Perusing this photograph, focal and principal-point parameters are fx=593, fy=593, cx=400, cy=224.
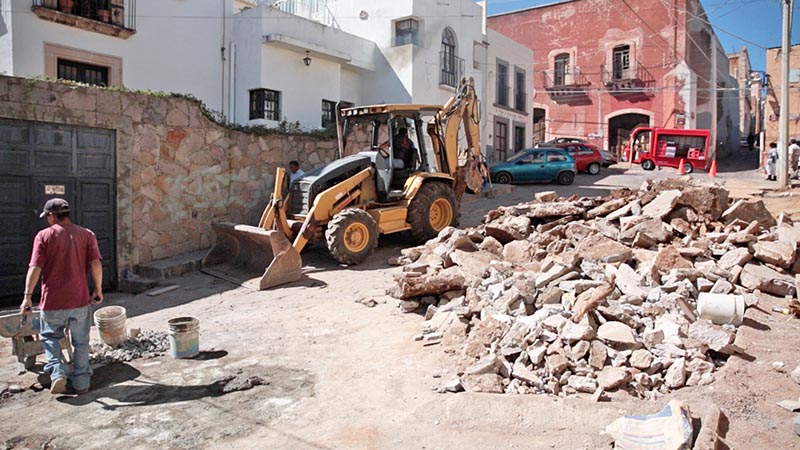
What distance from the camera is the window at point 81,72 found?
539 inches

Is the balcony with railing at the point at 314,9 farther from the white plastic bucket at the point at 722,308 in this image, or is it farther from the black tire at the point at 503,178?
the white plastic bucket at the point at 722,308

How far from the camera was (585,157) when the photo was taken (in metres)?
23.9

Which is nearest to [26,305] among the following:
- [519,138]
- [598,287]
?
[598,287]

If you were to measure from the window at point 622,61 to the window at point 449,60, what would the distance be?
1458 cm

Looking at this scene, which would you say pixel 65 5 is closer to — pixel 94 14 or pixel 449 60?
pixel 94 14

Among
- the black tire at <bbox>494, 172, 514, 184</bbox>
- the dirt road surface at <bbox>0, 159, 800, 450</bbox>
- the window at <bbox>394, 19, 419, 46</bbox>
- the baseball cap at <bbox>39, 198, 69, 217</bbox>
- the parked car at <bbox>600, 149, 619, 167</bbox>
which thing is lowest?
the dirt road surface at <bbox>0, 159, 800, 450</bbox>

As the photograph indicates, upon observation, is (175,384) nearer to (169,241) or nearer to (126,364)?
(126,364)

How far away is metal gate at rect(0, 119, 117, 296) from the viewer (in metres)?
8.80

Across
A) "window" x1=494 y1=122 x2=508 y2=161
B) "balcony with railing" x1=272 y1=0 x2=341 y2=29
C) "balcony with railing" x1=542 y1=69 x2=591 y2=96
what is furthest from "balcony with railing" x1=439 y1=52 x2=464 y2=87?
"balcony with railing" x1=542 y1=69 x2=591 y2=96

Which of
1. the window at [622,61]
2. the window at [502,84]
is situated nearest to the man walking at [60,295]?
the window at [502,84]

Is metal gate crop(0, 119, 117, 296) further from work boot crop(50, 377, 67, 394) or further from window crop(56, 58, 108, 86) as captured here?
window crop(56, 58, 108, 86)

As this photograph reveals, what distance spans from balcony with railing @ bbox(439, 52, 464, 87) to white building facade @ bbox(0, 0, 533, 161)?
0.15ft

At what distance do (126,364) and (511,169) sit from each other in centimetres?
1622

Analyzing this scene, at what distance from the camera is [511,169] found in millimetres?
20406
